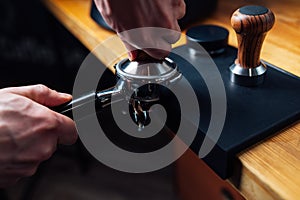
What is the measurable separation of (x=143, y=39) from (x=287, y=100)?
19 centimetres

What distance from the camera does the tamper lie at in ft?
1.39

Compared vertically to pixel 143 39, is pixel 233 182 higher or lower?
lower

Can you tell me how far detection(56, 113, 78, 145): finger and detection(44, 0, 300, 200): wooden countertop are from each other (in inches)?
7.7

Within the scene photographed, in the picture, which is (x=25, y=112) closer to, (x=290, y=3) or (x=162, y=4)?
(x=162, y=4)

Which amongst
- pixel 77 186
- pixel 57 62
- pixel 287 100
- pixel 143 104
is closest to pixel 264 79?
pixel 287 100

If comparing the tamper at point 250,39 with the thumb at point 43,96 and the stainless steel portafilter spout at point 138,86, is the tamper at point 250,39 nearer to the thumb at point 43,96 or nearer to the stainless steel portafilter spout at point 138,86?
the stainless steel portafilter spout at point 138,86

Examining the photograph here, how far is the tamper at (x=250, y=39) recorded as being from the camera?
424mm

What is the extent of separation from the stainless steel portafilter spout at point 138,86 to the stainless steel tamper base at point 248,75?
86 millimetres

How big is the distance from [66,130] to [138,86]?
10 cm

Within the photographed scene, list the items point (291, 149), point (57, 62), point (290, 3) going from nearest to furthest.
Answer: point (291, 149), point (290, 3), point (57, 62)

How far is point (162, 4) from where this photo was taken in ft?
1.22

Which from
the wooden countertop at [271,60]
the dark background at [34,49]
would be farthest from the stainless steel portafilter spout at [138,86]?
the dark background at [34,49]

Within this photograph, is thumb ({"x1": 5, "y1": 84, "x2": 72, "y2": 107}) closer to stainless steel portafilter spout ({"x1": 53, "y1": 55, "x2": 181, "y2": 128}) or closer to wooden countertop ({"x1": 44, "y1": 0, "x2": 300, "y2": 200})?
stainless steel portafilter spout ({"x1": 53, "y1": 55, "x2": 181, "y2": 128})

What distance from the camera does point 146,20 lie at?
0.37 m
